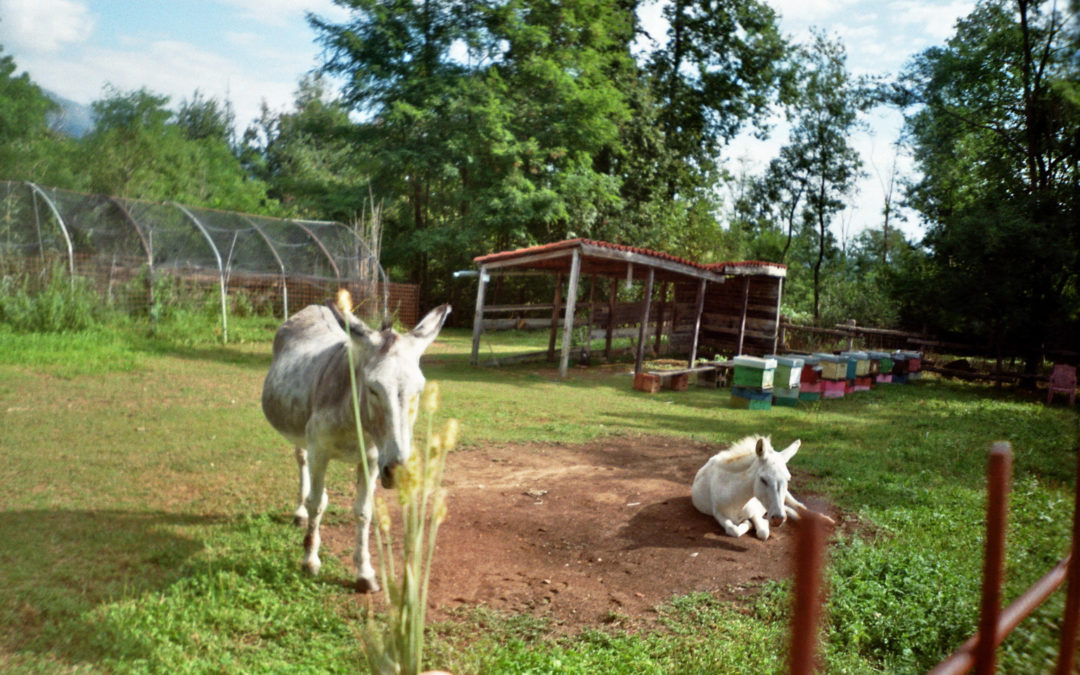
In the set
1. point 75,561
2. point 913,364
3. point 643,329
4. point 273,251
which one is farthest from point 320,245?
point 913,364

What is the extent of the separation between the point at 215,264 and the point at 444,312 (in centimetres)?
1639

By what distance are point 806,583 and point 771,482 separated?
15.8ft

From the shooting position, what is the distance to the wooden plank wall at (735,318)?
751 inches

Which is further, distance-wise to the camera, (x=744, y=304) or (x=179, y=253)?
(x=744, y=304)

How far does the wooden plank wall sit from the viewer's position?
62.6 feet

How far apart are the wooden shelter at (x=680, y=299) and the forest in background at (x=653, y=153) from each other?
373 centimetres

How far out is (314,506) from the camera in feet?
14.7

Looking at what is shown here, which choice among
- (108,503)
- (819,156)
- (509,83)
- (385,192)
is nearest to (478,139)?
(509,83)

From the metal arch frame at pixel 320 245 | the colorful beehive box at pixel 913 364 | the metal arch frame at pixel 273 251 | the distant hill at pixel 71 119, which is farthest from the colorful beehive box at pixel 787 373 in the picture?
the distant hill at pixel 71 119

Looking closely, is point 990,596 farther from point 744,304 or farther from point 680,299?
point 680,299

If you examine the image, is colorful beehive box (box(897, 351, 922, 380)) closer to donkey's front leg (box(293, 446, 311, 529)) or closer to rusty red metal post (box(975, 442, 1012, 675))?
donkey's front leg (box(293, 446, 311, 529))

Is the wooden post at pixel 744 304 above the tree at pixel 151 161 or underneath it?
underneath

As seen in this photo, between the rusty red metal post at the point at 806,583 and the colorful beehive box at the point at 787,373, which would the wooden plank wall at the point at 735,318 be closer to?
the colorful beehive box at the point at 787,373

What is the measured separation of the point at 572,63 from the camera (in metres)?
24.0
